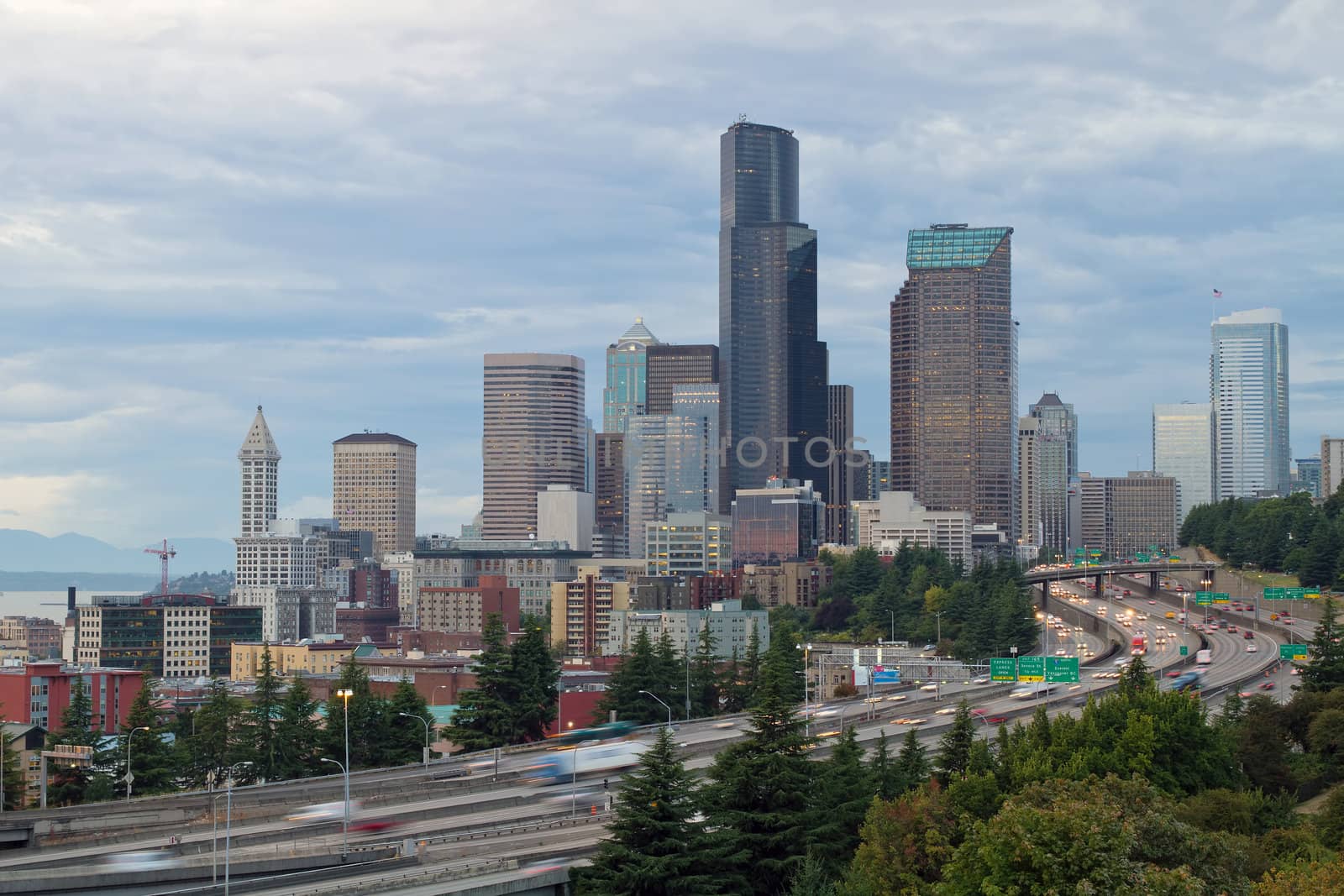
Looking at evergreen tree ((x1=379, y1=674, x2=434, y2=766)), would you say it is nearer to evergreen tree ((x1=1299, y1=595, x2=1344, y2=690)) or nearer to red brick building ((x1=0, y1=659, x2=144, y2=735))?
red brick building ((x1=0, y1=659, x2=144, y2=735))

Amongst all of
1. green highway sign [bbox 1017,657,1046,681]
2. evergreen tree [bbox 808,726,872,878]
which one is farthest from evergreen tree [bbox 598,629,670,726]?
evergreen tree [bbox 808,726,872,878]

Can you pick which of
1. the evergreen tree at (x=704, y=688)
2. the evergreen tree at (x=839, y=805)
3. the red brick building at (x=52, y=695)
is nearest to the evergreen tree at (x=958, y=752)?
the evergreen tree at (x=839, y=805)

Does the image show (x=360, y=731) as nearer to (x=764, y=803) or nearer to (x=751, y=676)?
(x=751, y=676)

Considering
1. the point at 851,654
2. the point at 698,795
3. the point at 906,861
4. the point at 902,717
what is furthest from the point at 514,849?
the point at 851,654

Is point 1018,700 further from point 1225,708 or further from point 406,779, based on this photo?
point 406,779

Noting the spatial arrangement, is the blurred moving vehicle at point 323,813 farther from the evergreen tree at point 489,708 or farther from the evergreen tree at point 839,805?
the evergreen tree at point 489,708

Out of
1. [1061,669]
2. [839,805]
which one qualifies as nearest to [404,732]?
[1061,669]
